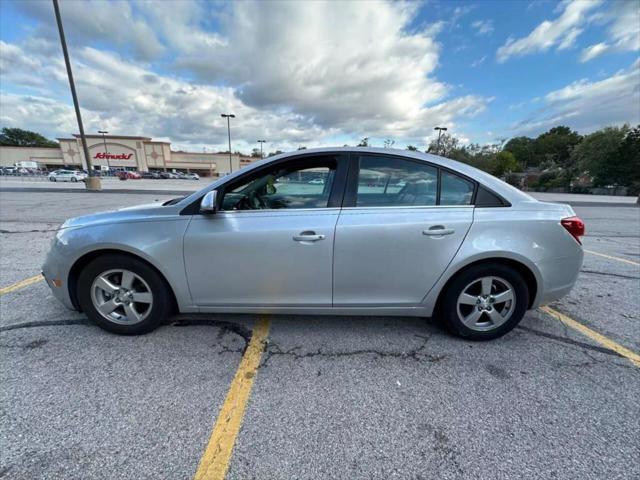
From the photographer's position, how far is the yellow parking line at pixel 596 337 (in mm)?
2510

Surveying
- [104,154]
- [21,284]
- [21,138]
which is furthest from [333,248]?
[21,138]

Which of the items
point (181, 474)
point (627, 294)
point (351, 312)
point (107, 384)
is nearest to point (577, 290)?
point (627, 294)

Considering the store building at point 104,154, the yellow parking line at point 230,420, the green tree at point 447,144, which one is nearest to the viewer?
the yellow parking line at point 230,420

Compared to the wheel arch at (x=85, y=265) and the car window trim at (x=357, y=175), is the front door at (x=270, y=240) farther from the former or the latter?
the wheel arch at (x=85, y=265)

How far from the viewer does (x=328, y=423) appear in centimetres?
181

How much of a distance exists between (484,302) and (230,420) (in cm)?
220

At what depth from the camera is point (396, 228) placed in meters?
2.39

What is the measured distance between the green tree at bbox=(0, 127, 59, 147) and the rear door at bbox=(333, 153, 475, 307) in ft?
443

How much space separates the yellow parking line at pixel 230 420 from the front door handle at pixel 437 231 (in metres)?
1.68

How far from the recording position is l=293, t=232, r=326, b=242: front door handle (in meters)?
2.38

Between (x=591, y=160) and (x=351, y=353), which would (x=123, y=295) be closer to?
(x=351, y=353)

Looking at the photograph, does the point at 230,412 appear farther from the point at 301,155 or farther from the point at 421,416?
the point at 301,155

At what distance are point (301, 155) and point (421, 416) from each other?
2173mm

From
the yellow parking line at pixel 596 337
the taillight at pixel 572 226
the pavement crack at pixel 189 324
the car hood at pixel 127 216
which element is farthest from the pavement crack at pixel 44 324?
the yellow parking line at pixel 596 337
